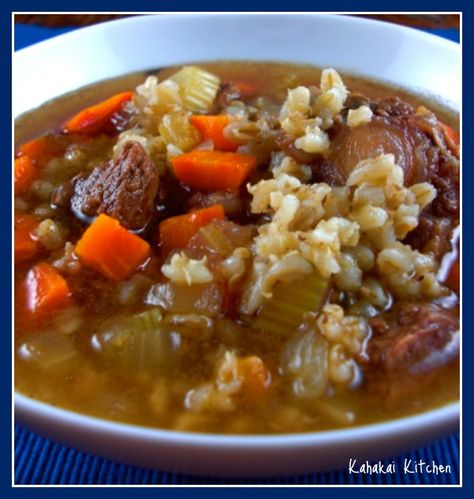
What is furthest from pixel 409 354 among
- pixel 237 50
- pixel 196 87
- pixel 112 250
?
pixel 237 50

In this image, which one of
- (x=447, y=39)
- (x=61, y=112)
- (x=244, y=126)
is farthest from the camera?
(x=447, y=39)

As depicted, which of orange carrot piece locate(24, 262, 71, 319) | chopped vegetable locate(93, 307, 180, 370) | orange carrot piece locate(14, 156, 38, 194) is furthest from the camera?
orange carrot piece locate(14, 156, 38, 194)

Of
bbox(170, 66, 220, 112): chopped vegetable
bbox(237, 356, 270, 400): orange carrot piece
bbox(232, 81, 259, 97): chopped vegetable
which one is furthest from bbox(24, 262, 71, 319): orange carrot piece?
bbox(232, 81, 259, 97): chopped vegetable

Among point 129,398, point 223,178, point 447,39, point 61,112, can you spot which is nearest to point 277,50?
point 447,39

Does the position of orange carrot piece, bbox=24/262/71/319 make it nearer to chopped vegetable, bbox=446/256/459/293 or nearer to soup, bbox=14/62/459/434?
soup, bbox=14/62/459/434

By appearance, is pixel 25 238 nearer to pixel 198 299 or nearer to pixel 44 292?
pixel 44 292

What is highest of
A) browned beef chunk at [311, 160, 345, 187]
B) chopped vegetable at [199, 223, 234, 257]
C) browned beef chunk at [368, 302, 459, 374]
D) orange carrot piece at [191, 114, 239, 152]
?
browned beef chunk at [311, 160, 345, 187]

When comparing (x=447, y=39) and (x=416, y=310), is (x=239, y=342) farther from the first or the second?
(x=447, y=39)
